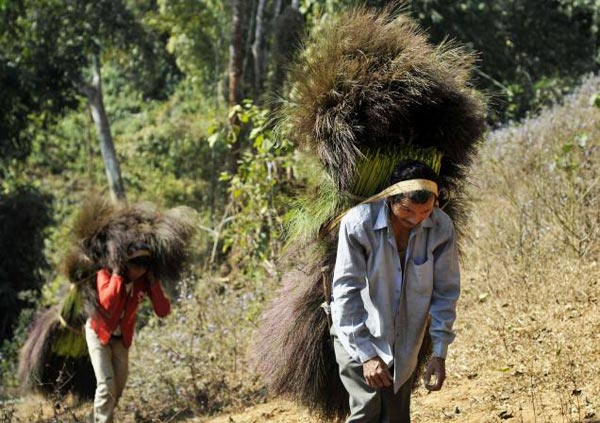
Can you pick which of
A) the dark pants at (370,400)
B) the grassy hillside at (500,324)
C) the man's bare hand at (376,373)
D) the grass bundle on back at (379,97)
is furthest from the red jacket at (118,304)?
the man's bare hand at (376,373)

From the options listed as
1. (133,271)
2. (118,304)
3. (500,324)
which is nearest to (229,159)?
(133,271)

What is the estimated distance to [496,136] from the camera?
37.6 feet

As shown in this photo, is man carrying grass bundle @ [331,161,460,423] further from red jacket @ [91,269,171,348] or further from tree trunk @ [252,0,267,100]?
tree trunk @ [252,0,267,100]

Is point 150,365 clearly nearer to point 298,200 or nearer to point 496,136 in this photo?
point 298,200

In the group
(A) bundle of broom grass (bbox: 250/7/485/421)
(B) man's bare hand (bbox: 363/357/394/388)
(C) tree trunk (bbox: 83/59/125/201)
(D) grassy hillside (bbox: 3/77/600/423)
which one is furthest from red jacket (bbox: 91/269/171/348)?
(C) tree trunk (bbox: 83/59/125/201)

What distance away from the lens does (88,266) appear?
7.11 m

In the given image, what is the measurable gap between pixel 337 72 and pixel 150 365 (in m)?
4.95

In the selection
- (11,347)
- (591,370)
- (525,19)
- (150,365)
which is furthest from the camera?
(525,19)

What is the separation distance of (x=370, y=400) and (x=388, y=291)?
52cm

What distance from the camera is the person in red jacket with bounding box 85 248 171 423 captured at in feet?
21.2

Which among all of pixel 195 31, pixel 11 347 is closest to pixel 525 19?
pixel 195 31

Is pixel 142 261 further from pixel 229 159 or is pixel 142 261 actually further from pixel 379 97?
pixel 229 159

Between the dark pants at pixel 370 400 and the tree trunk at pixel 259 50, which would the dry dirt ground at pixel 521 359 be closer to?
the dark pants at pixel 370 400

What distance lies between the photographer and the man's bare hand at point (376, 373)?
392 cm
